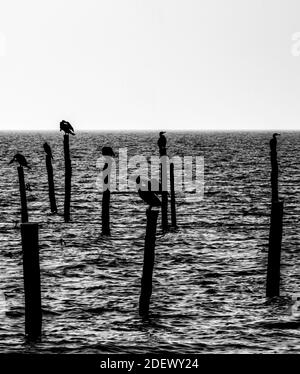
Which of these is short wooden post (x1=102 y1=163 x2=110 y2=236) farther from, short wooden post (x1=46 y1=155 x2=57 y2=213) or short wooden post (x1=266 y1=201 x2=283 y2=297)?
short wooden post (x1=266 y1=201 x2=283 y2=297)

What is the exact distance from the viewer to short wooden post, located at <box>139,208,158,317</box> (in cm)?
1636

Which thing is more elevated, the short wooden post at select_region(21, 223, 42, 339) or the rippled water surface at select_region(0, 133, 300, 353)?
the short wooden post at select_region(21, 223, 42, 339)

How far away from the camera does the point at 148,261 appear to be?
16.6 meters

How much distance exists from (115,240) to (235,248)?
14.3 ft

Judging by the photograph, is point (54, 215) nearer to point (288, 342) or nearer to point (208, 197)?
point (208, 197)

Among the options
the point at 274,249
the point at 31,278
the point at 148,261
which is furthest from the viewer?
the point at 274,249

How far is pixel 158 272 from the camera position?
21.6 metres

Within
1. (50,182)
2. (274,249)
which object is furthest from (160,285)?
(50,182)

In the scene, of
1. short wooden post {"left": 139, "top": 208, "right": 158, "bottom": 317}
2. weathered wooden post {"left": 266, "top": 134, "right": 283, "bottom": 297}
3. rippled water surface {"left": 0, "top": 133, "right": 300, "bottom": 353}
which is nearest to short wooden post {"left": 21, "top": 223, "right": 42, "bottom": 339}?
rippled water surface {"left": 0, "top": 133, "right": 300, "bottom": 353}

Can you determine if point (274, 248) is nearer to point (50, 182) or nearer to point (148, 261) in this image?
point (148, 261)

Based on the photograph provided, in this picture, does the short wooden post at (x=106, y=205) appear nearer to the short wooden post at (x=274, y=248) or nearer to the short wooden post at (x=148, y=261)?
the short wooden post at (x=274, y=248)

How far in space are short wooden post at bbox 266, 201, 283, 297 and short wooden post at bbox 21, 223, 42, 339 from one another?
5632 millimetres

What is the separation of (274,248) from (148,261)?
3.17 metres
